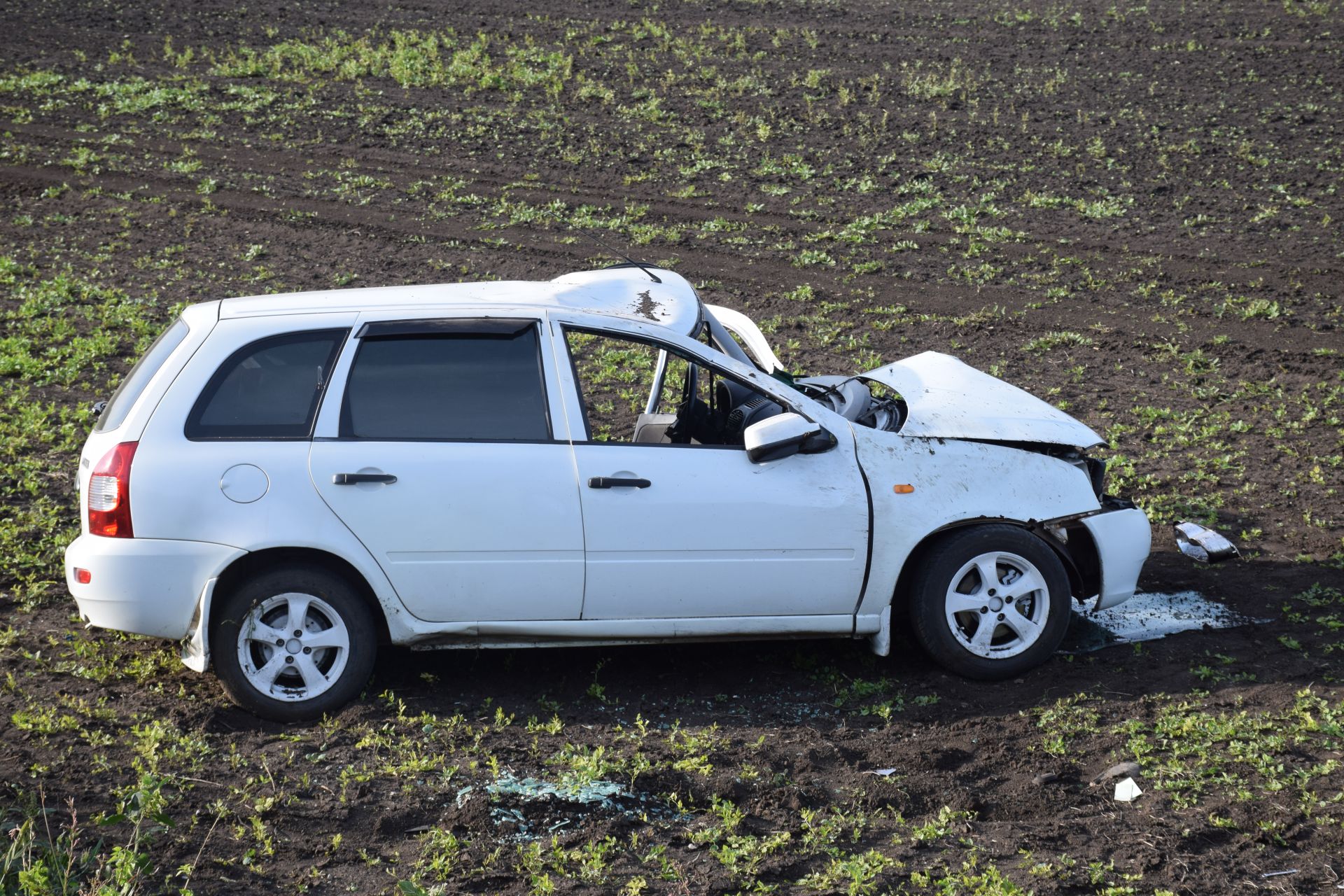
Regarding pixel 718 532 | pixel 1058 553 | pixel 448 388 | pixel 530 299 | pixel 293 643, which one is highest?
pixel 530 299

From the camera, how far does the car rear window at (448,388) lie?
5730 mm

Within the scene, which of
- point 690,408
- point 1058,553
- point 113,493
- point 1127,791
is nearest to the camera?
point 1127,791

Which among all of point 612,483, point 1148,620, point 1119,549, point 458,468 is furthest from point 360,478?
point 1148,620

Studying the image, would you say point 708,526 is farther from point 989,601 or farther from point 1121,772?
point 1121,772

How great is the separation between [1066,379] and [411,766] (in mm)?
7129

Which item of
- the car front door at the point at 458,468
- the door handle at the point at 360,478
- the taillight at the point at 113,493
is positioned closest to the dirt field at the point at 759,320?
the car front door at the point at 458,468

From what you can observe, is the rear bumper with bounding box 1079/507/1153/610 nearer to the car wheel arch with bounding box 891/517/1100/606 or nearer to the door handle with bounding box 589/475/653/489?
the car wheel arch with bounding box 891/517/1100/606

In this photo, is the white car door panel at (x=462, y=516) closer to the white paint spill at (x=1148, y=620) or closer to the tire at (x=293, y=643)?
the tire at (x=293, y=643)

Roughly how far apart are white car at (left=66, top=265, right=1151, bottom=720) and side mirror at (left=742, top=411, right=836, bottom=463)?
1cm

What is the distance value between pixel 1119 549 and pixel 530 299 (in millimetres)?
3131

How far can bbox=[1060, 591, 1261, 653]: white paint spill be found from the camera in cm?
673

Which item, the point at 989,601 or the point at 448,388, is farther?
the point at 989,601

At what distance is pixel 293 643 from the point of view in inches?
225

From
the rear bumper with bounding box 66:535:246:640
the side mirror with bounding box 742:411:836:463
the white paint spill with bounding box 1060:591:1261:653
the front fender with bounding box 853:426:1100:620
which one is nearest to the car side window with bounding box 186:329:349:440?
the rear bumper with bounding box 66:535:246:640
